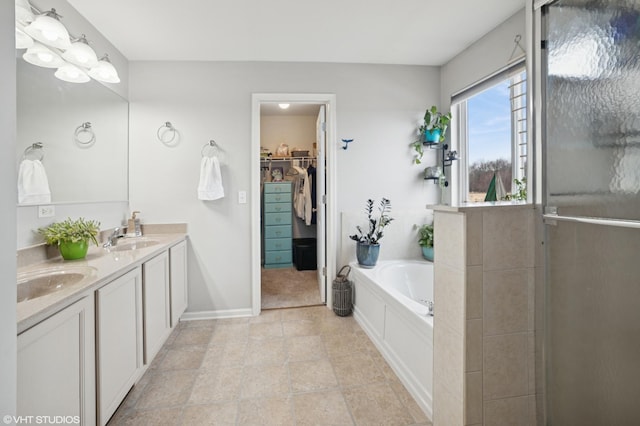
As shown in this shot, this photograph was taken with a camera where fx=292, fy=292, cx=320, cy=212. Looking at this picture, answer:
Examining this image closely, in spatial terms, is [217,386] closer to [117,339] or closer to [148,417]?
[148,417]

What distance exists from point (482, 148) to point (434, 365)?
202cm

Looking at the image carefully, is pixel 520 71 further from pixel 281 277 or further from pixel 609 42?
pixel 281 277

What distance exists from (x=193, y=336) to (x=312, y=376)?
1154 millimetres

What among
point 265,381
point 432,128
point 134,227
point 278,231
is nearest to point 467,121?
point 432,128

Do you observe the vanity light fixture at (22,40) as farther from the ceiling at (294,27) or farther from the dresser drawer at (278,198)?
the dresser drawer at (278,198)

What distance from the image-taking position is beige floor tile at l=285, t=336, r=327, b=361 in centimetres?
212

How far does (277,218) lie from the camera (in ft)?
15.3

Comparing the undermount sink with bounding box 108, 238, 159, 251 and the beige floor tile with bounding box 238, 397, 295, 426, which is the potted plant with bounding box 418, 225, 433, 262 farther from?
the undermount sink with bounding box 108, 238, 159, 251

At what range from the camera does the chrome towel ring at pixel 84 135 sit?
81.1 inches

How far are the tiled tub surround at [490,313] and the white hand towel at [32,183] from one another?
2186 mm

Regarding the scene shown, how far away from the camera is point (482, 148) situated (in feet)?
8.61

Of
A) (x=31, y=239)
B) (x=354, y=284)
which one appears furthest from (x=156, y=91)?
(x=354, y=284)

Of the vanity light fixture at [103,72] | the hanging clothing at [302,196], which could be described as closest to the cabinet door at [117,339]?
the vanity light fixture at [103,72]

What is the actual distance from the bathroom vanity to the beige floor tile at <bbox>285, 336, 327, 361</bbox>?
3.00 feet
